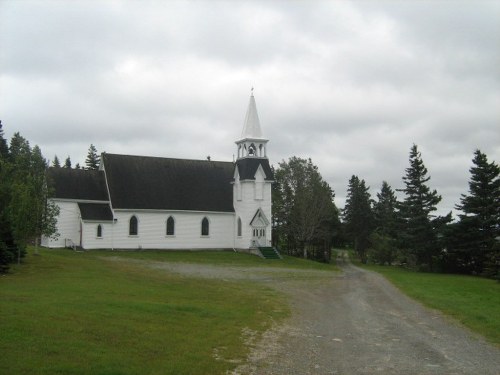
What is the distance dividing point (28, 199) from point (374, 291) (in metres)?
19.0

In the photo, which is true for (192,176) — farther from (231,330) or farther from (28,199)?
(231,330)

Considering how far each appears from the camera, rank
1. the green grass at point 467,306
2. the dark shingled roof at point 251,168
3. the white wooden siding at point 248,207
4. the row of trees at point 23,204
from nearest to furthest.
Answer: the green grass at point 467,306 < the row of trees at point 23,204 < the white wooden siding at point 248,207 < the dark shingled roof at point 251,168

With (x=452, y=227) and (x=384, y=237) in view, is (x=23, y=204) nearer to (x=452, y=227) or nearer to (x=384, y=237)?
(x=452, y=227)

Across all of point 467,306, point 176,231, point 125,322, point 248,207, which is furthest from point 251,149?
point 125,322

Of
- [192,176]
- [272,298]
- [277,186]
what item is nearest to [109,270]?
[272,298]

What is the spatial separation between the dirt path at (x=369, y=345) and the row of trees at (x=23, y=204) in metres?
15.6

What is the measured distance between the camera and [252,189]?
55031 millimetres

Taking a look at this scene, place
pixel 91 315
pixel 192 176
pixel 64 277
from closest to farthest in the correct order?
pixel 91 315 → pixel 64 277 → pixel 192 176

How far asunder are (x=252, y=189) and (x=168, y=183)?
8580mm

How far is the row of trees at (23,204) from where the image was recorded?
27953 millimetres

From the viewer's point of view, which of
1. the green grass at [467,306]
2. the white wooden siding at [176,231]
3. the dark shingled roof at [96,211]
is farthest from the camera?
the white wooden siding at [176,231]

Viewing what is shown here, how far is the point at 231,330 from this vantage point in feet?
46.8

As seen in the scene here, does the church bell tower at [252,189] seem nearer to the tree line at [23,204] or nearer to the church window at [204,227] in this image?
the church window at [204,227]

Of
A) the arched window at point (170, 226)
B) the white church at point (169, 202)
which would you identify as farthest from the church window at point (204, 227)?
the arched window at point (170, 226)
